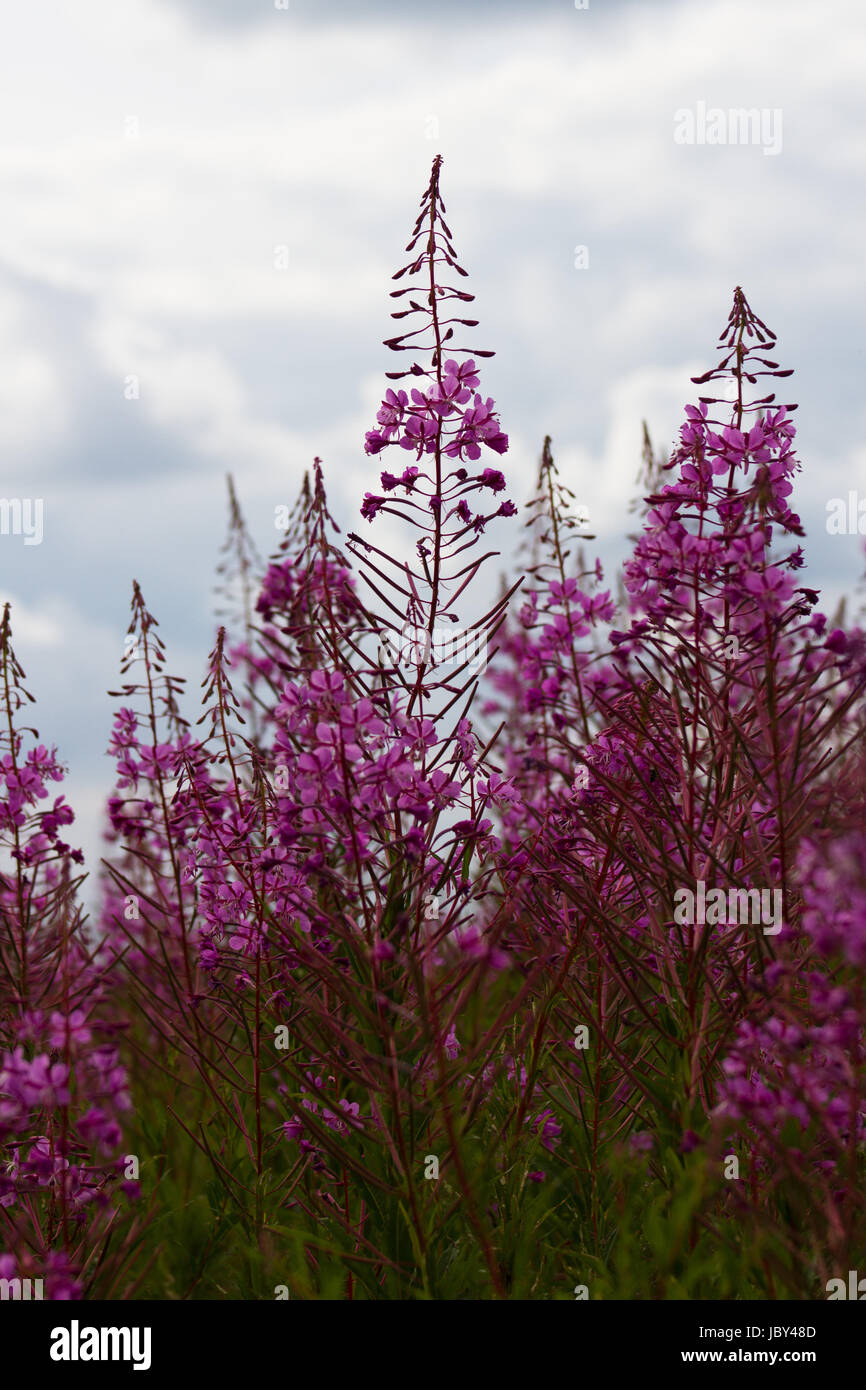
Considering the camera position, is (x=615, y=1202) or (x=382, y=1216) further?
(x=615, y=1202)

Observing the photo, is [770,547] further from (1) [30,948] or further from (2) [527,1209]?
(1) [30,948]

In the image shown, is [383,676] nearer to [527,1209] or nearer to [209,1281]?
[527,1209]

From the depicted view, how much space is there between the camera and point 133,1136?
551cm

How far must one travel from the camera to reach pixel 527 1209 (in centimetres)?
405

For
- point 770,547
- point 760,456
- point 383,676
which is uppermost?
point 760,456

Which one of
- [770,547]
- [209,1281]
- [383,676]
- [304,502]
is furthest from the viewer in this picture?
[304,502]

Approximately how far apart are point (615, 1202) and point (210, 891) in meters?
1.92

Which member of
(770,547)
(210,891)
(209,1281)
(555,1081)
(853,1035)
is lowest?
(209,1281)
